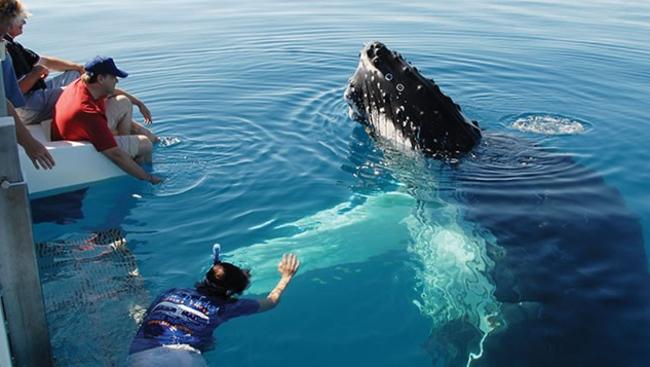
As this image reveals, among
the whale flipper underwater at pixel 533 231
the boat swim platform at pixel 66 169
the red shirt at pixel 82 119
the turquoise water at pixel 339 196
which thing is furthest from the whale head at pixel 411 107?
the boat swim platform at pixel 66 169

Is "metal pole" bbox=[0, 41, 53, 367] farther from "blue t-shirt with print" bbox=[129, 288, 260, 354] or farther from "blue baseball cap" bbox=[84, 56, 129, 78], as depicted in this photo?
"blue baseball cap" bbox=[84, 56, 129, 78]

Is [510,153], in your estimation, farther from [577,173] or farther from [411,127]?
[411,127]

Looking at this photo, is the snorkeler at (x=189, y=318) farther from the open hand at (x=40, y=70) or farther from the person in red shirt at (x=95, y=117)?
the open hand at (x=40, y=70)

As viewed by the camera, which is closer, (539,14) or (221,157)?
(221,157)

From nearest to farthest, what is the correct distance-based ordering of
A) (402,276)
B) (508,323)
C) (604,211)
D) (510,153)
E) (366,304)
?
1. (508,323)
2. (366,304)
3. (402,276)
4. (604,211)
5. (510,153)

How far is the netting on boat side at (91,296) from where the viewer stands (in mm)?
5680

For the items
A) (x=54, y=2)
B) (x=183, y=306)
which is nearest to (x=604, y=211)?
(x=183, y=306)

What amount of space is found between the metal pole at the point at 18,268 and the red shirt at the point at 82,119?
406 cm

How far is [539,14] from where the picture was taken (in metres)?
26.8

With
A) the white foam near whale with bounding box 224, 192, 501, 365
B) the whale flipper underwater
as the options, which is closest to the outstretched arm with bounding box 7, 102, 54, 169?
the white foam near whale with bounding box 224, 192, 501, 365

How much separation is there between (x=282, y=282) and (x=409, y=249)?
239cm

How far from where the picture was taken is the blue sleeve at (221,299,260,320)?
17.8 ft

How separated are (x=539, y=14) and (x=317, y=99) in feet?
55.5

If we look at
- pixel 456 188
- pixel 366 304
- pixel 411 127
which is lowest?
pixel 366 304
